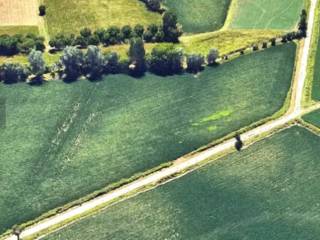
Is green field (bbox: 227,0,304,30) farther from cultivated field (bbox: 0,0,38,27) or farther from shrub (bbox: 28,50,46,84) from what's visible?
cultivated field (bbox: 0,0,38,27)

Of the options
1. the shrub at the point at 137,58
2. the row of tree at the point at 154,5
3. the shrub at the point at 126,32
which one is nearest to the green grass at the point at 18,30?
the shrub at the point at 126,32

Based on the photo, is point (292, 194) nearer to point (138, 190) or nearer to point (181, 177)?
point (181, 177)

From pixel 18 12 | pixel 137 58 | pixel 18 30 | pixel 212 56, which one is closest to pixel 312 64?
pixel 212 56

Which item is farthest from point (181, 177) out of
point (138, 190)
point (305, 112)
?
point (305, 112)

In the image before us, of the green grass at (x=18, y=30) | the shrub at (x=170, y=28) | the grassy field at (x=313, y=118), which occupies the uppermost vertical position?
the shrub at (x=170, y=28)

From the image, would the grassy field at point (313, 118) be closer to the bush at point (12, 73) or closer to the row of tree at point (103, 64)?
the row of tree at point (103, 64)

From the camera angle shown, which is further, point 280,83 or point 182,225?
point 280,83
